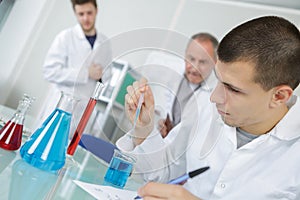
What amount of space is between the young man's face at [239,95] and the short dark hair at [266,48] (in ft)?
0.07

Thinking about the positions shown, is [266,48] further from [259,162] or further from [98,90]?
[98,90]

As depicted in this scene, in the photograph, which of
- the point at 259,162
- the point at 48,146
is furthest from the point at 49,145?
the point at 259,162

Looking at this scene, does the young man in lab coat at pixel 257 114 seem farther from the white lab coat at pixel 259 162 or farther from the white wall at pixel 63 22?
the white wall at pixel 63 22

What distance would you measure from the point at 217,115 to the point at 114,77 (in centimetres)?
32

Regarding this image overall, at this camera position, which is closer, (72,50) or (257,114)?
(257,114)

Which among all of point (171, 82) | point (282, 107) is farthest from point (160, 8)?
point (171, 82)

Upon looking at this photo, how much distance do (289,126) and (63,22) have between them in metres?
2.54

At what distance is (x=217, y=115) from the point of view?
0.88 m

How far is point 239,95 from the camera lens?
2.77 feet

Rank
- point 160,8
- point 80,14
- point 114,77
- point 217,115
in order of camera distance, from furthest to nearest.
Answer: point 160,8 < point 80,14 < point 217,115 < point 114,77

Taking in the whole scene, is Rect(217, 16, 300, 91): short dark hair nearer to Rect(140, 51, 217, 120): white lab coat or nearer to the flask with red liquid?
Rect(140, 51, 217, 120): white lab coat

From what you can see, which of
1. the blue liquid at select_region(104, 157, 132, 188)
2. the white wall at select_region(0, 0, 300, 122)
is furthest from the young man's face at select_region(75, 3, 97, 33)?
the blue liquid at select_region(104, 157, 132, 188)

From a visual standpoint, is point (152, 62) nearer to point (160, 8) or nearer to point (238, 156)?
point (238, 156)

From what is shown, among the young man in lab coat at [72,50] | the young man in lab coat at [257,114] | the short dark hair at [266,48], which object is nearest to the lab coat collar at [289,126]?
the young man in lab coat at [257,114]
